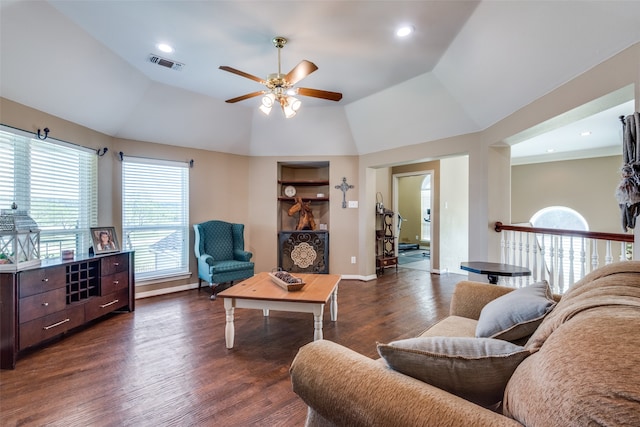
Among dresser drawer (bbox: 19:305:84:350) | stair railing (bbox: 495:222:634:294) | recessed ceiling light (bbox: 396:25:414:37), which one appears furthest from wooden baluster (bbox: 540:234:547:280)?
dresser drawer (bbox: 19:305:84:350)

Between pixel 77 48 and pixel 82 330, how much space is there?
280 cm

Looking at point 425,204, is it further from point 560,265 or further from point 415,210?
point 560,265

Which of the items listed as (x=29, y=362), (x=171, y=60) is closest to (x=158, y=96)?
(x=171, y=60)

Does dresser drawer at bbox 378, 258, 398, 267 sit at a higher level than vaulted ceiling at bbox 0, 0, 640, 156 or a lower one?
lower

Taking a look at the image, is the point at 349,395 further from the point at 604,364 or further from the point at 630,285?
the point at 630,285

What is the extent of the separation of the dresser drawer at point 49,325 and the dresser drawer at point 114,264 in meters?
0.46

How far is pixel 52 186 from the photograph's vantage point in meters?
3.15

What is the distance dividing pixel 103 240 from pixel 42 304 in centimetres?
102

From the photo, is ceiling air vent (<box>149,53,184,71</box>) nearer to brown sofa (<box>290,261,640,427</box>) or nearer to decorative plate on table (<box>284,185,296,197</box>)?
decorative plate on table (<box>284,185,296,197</box>)

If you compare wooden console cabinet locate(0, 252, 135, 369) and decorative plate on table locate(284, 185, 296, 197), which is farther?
decorative plate on table locate(284, 185, 296, 197)

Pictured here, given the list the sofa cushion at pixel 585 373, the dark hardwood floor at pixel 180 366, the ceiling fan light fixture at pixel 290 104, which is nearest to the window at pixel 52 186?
the dark hardwood floor at pixel 180 366

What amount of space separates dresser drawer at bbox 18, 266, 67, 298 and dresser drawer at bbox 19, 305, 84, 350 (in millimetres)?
252

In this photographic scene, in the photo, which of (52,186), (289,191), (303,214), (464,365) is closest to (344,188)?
(303,214)

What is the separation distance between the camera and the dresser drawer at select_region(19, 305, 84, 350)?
233 centimetres
